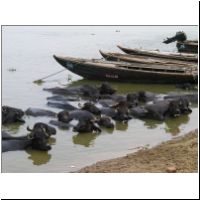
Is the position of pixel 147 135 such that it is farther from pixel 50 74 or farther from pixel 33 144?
pixel 50 74

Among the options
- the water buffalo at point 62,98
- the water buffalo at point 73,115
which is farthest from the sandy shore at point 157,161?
the water buffalo at point 62,98

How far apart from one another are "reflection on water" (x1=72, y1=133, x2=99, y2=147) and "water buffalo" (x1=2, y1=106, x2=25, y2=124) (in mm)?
1879

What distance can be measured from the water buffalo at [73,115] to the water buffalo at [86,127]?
237mm

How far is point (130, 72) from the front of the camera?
59.8ft

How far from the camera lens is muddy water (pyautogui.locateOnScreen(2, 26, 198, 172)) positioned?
30.2 ft

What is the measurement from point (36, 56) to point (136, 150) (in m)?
17.0

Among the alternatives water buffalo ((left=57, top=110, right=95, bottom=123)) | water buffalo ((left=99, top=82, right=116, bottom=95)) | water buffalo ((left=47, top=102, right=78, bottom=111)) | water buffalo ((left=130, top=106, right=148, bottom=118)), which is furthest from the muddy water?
water buffalo ((left=99, top=82, right=116, bottom=95))

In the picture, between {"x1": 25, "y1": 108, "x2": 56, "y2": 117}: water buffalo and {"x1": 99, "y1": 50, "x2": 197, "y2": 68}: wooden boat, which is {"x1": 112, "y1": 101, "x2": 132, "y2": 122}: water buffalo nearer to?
{"x1": 25, "y1": 108, "x2": 56, "y2": 117}: water buffalo

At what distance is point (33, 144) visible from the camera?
9680mm

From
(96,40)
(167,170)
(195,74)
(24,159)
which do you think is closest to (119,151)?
(24,159)

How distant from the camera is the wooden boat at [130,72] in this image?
18.2 metres

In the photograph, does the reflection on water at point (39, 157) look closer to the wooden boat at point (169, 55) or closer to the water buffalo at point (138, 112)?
the water buffalo at point (138, 112)

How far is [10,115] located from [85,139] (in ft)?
7.44

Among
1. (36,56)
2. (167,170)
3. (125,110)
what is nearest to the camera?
(167,170)
